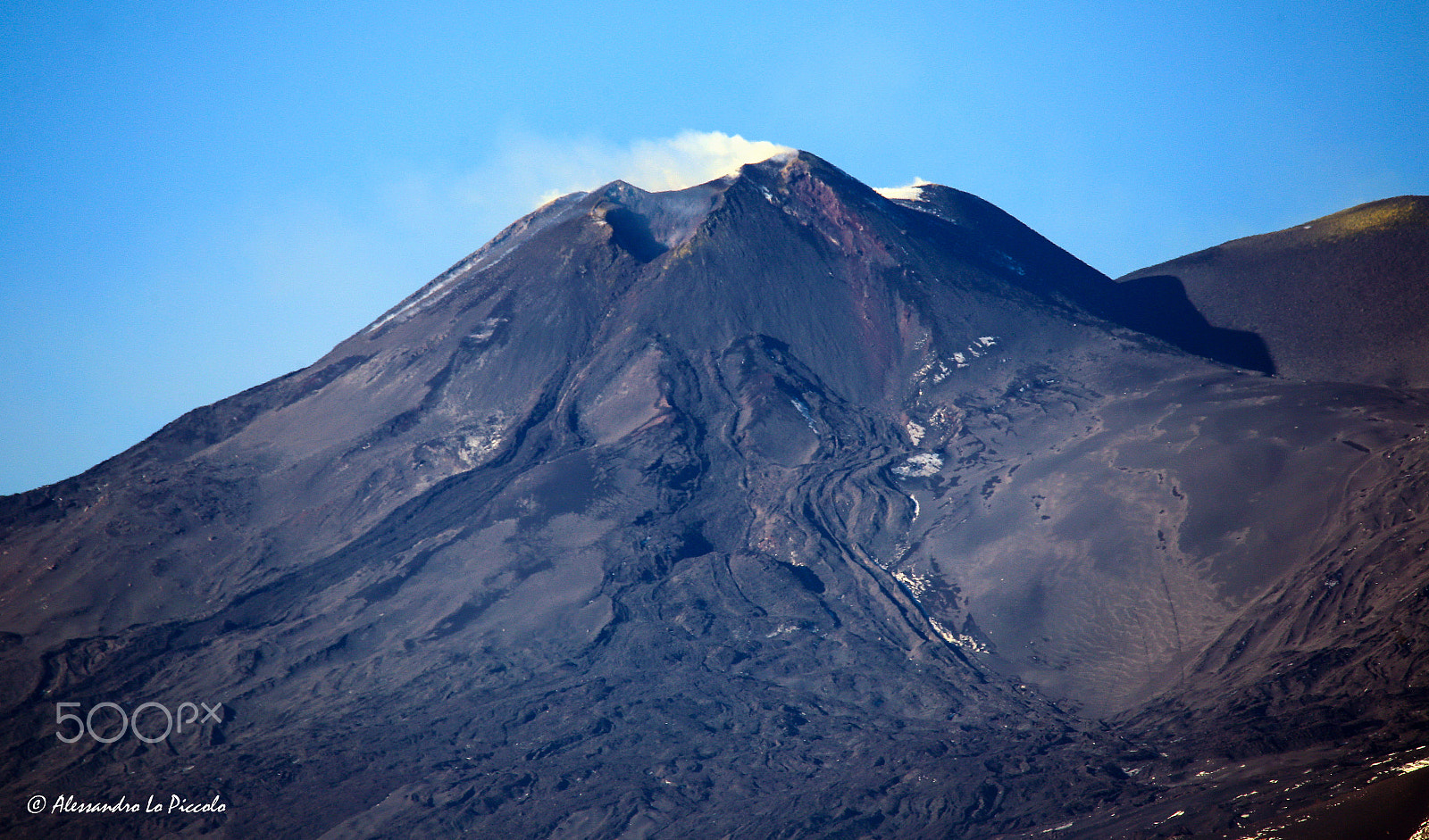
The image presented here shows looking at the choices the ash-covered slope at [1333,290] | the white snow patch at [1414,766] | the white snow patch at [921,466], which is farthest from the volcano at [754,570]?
the ash-covered slope at [1333,290]

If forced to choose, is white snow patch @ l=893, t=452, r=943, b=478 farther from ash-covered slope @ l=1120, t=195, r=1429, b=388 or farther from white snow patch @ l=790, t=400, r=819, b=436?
ash-covered slope @ l=1120, t=195, r=1429, b=388

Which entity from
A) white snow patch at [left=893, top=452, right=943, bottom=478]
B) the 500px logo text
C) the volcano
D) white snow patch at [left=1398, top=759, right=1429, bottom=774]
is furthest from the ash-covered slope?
the 500px logo text

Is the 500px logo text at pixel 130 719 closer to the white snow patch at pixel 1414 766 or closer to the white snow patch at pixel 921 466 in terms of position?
the white snow patch at pixel 921 466

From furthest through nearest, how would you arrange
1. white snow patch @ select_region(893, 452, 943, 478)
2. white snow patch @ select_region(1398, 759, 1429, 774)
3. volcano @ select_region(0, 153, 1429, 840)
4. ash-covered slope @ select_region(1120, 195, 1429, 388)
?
ash-covered slope @ select_region(1120, 195, 1429, 388) < white snow patch @ select_region(893, 452, 943, 478) < volcano @ select_region(0, 153, 1429, 840) < white snow patch @ select_region(1398, 759, 1429, 774)

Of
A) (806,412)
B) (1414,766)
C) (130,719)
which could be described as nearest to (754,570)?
(806,412)

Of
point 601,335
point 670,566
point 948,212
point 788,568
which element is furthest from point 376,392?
point 948,212

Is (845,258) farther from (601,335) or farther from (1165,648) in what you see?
(1165,648)

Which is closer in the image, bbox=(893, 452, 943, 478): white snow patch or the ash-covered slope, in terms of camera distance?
bbox=(893, 452, 943, 478): white snow patch
